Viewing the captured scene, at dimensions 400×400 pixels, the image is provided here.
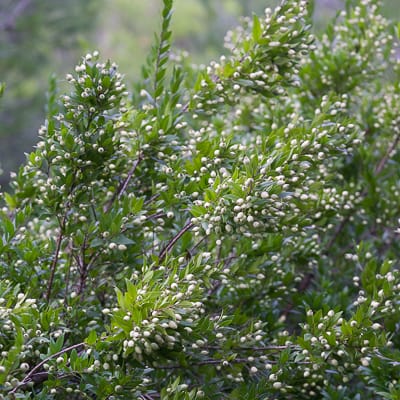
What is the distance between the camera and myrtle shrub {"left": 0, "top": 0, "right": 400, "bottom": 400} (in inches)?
88.3

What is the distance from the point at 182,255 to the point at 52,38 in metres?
11.7

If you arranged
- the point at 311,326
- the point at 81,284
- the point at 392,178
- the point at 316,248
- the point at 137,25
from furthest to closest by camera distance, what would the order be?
the point at 137,25 → the point at 392,178 → the point at 316,248 → the point at 81,284 → the point at 311,326

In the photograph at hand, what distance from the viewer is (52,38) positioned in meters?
12.9

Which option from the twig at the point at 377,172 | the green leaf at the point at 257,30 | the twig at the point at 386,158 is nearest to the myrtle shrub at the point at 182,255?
the green leaf at the point at 257,30

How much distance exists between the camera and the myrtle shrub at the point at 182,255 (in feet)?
7.36

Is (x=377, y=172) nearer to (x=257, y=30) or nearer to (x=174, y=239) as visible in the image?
(x=257, y=30)

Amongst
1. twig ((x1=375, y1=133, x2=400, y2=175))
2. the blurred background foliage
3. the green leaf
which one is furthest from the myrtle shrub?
the blurred background foliage

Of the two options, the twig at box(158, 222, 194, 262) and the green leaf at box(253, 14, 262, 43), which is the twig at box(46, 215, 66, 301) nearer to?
the twig at box(158, 222, 194, 262)

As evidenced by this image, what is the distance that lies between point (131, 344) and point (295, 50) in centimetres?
173

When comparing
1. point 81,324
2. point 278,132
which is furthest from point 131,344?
point 278,132

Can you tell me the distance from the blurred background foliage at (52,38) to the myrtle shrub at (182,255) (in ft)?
28.5

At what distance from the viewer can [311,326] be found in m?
2.51

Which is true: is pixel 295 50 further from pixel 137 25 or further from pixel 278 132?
pixel 137 25

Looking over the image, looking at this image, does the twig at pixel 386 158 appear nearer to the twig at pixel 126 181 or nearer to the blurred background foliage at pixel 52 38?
the twig at pixel 126 181
